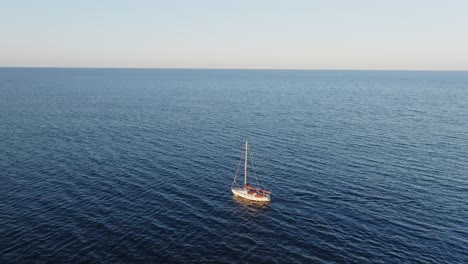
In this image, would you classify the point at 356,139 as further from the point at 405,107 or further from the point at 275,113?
the point at 405,107

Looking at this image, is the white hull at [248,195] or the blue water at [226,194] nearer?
the blue water at [226,194]

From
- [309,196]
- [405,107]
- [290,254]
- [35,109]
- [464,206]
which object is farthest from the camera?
[405,107]

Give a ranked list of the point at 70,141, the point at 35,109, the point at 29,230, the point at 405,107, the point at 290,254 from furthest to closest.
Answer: the point at 405,107 → the point at 35,109 → the point at 70,141 → the point at 29,230 → the point at 290,254

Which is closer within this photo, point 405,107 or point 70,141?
point 70,141

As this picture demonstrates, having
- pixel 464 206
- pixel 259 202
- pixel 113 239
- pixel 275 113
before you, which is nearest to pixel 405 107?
pixel 275 113

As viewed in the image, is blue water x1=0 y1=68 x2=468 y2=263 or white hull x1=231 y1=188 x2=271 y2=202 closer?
blue water x1=0 y1=68 x2=468 y2=263

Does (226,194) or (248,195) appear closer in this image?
(248,195)

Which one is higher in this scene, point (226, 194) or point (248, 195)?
point (248, 195)
